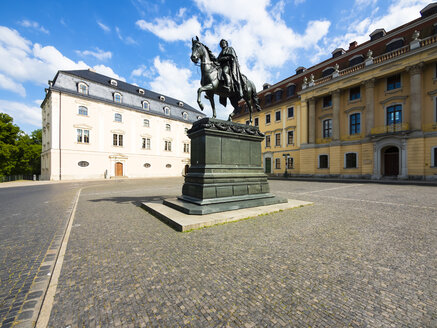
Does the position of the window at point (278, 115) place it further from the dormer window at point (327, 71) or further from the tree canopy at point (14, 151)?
the tree canopy at point (14, 151)

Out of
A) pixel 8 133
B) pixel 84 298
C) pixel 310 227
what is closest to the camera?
pixel 84 298

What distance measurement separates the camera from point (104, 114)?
2958 cm

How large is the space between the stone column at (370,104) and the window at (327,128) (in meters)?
4.11

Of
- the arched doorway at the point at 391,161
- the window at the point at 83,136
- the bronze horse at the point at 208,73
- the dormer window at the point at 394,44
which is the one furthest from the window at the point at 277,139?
the window at the point at 83,136

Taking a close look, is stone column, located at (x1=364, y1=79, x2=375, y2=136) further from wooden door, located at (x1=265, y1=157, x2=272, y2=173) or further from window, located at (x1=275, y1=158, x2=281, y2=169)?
wooden door, located at (x1=265, y1=157, x2=272, y2=173)

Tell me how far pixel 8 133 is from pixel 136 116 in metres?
20.6

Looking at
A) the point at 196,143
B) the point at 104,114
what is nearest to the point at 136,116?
the point at 104,114

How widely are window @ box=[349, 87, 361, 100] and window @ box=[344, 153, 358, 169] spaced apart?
689 centimetres

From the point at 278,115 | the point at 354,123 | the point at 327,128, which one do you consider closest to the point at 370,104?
the point at 354,123

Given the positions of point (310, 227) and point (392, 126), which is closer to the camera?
point (310, 227)

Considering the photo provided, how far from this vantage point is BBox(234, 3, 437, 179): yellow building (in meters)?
18.5

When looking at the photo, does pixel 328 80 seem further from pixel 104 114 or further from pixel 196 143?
pixel 104 114

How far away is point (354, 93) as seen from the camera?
23375 millimetres

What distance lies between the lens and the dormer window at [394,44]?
2019 cm
